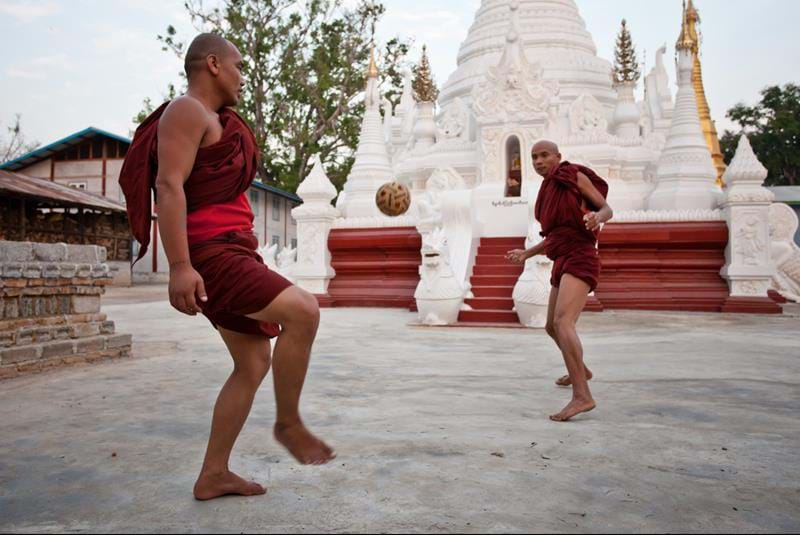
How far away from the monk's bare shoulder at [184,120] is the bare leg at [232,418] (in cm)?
69

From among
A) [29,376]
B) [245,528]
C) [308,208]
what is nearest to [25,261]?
[29,376]

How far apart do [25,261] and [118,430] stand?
2393 millimetres

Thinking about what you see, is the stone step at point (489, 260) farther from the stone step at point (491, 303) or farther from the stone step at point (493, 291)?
the stone step at point (491, 303)

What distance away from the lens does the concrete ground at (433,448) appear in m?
2.12

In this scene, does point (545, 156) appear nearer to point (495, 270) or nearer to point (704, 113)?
point (495, 270)

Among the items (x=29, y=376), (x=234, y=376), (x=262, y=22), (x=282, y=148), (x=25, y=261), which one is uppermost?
(x=262, y=22)

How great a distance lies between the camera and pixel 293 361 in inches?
88.7

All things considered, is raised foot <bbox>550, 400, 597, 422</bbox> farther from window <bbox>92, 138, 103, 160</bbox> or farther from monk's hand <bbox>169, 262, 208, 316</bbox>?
window <bbox>92, 138, 103, 160</bbox>

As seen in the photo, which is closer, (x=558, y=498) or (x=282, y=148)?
(x=558, y=498)

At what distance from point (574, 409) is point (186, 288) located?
218 cm

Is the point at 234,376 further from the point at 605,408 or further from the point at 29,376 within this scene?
the point at 29,376

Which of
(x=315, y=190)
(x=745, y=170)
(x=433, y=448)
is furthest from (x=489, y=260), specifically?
(x=433, y=448)

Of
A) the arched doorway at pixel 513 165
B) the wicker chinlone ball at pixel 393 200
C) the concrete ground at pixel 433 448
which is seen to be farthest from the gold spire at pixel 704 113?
the concrete ground at pixel 433 448

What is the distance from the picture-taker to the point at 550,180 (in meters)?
4.14
